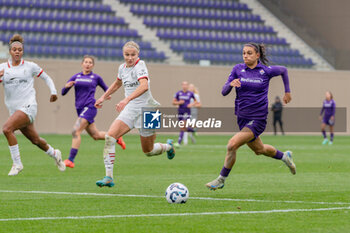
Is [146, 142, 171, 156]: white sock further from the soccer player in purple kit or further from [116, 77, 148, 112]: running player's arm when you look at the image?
the soccer player in purple kit

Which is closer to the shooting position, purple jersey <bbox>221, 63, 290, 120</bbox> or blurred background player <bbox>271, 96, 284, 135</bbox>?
purple jersey <bbox>221, 63, 290, 120</bbox>

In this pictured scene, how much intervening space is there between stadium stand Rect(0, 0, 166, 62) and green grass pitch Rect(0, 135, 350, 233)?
18.0 meters

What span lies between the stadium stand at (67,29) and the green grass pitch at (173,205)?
18.0m

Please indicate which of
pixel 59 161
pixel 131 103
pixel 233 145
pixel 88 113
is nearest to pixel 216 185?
pixel 233 145

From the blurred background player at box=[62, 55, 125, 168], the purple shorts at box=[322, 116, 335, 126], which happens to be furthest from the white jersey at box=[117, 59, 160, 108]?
the purple shorts at box=[322, 116, 335, 126]

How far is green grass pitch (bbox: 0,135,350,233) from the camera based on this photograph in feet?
19.6

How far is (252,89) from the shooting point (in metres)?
8.80

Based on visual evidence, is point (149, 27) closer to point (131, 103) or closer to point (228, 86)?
point (131, 103)

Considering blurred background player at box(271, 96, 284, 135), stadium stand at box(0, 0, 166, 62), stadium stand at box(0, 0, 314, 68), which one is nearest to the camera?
stadium stand at box(0, 0, 166, 62)

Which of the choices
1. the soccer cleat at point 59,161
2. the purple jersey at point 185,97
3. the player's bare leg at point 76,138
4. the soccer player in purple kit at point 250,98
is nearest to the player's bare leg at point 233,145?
the soccer player in purple kit at point 250,98

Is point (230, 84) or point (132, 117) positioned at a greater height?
point (230, 84)

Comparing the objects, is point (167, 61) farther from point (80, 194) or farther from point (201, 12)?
point (80, 194)

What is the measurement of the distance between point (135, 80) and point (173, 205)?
8.38ft

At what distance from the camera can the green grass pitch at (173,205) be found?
19.6 ft
